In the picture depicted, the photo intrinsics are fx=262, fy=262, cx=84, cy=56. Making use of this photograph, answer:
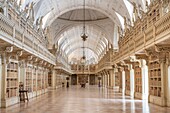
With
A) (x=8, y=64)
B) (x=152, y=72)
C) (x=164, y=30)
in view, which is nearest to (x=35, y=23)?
(x=8, y=64)

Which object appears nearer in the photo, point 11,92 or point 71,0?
point 11,92

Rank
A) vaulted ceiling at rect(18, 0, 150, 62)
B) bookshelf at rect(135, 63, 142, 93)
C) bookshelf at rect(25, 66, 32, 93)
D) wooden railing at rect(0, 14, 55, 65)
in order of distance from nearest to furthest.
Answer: wooden railing at rect(0, 14, 55, 65), bookshelf at rect(25, 66, 32, 93), bookshelf at rect(135, 63, 142, 93), vaulted ceiling at rect(18, 0, 150, 62)

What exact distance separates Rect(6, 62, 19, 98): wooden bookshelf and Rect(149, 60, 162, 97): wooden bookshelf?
8922 millimetres

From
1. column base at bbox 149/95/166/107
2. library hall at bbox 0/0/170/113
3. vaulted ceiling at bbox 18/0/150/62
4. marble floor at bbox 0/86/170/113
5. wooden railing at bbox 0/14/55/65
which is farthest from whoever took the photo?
vaulted ceiling at bbox 18/0/150/62

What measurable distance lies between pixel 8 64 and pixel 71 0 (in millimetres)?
16774

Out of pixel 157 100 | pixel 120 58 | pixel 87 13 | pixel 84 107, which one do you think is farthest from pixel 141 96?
pixel 87 13

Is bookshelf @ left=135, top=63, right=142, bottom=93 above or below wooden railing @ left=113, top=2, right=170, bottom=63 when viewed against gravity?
below

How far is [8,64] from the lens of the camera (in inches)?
627

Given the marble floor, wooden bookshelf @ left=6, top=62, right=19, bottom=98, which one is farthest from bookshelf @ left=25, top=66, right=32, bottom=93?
wooden bookshelf @ left=6, top=62, right=19, bottom=98

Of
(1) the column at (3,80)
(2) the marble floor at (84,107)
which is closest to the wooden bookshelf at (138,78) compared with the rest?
(2) the marble floor at (84,107)

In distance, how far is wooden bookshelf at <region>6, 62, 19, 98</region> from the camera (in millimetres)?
15869

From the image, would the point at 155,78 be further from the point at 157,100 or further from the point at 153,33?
the point at 153,33

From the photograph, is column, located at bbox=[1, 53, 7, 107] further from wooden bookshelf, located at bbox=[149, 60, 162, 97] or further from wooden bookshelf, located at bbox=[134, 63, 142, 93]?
wooden bookshelf, located at bbox=[134, 63, 142, 93]

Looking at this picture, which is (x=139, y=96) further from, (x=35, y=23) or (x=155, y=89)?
(x=35, y=23)
